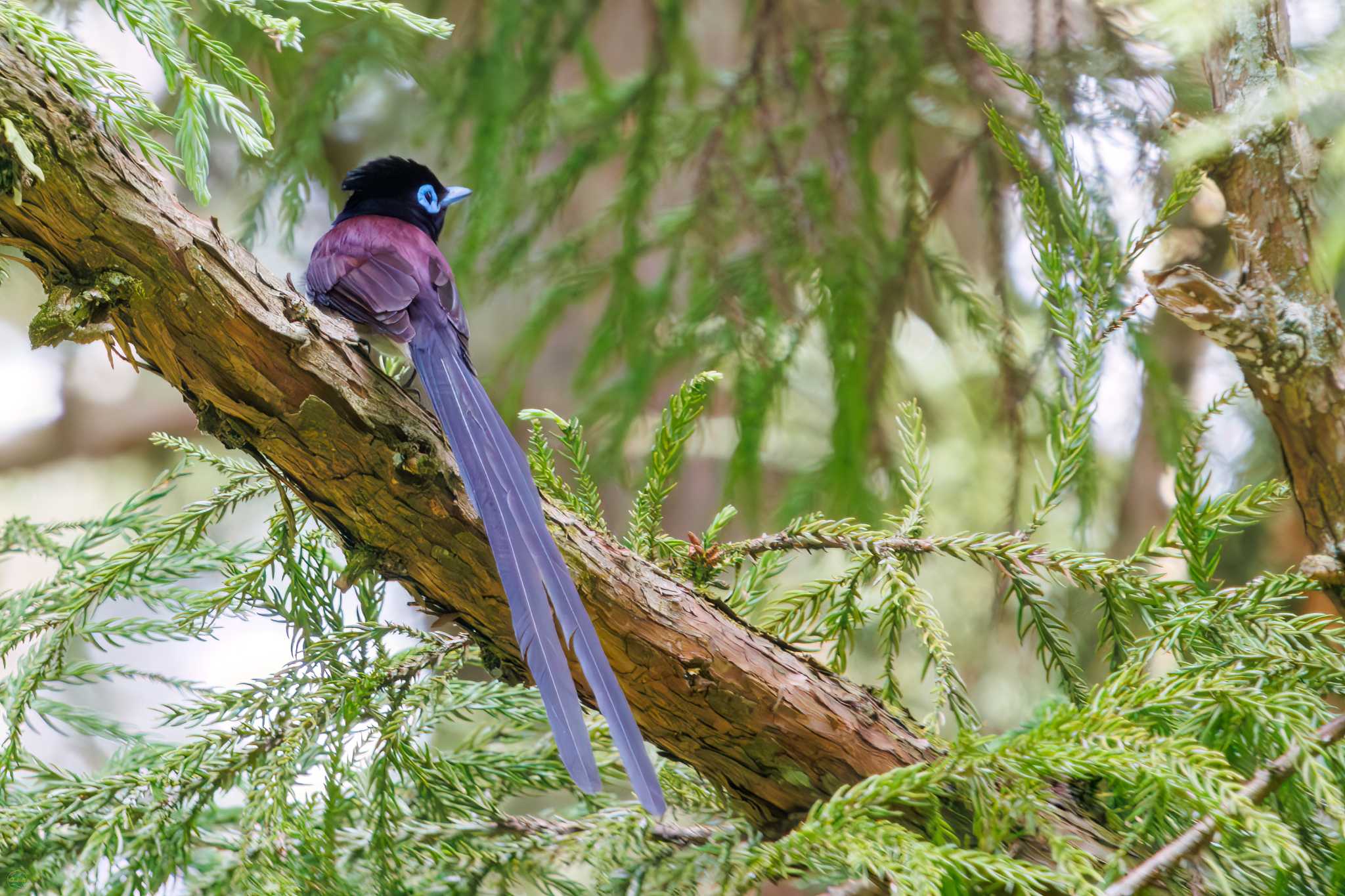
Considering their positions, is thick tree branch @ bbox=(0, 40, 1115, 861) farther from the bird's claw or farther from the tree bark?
the tree bark

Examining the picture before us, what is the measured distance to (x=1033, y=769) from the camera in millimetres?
941

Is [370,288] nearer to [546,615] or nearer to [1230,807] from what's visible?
[546,615]

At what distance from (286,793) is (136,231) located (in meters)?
0.70

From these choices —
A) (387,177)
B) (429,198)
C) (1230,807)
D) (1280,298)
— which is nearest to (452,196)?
(429,198)

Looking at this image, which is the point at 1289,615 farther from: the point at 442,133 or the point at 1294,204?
the point at 442,133

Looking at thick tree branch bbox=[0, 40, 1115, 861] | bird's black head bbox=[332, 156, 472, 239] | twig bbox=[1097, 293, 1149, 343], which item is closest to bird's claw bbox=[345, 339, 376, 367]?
thick tree branch bbox=[0, 40, 1115, 861]

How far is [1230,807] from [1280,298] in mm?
653

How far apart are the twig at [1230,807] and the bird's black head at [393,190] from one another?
1849mm

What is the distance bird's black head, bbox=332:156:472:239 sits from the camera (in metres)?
2.17

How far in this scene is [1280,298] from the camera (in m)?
1.18

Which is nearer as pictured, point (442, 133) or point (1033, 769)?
point (1033, 769)

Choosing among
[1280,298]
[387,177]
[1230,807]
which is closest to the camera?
[1230,807]

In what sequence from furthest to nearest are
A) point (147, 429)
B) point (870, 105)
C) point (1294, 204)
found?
point (147, 429) < point (870, 105) < point (1294, 204)

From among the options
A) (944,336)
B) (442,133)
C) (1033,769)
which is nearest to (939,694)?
(1033,769)
